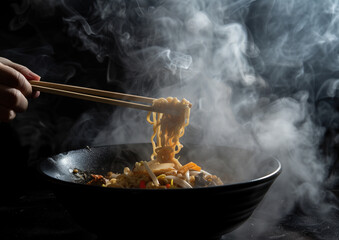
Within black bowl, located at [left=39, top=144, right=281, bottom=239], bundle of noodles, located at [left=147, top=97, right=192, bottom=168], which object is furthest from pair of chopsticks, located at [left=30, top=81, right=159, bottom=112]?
black bowl, located at [left=39, top=144, right=281, bottom=239]

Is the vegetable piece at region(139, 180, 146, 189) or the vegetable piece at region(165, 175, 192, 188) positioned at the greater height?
the vegetable piece at region(165, 175, 192, 188)

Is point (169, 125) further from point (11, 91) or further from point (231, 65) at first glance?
point (231, 65)

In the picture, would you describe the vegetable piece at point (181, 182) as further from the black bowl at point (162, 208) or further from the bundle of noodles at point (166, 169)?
the black bowl at point (162, 208)

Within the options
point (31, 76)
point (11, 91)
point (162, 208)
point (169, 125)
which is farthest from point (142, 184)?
point (31, 76)

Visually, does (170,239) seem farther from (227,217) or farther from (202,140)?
(202,140)

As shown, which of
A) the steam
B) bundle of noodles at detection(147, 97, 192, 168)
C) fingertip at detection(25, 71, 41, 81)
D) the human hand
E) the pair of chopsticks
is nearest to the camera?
the human hand

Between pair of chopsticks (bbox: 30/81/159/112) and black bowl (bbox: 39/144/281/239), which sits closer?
black bowl (bbox: 39/144/281/239)

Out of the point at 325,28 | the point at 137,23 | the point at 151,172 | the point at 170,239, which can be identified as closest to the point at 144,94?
the point at 137,23

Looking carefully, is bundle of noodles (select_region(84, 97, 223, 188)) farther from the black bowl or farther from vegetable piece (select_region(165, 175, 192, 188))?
the black bowl
